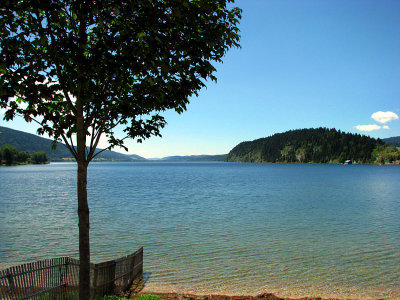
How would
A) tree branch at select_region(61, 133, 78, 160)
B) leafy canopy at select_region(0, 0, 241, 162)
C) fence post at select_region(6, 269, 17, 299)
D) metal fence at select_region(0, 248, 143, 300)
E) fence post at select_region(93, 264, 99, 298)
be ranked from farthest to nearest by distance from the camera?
fence post at select_region(93, 264, 99, 298) < metal fence at select_region(0, 248, 143, 300) < fence post at select_region(6, 269, 17, 299) < tree branch at select_region(61, 133, 78, 160) < leafy canopy at select_region(0, 0, 241, 162)

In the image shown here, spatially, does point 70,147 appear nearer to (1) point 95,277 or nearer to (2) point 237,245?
(1) point 95,277

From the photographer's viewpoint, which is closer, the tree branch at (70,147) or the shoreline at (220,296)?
the tree branch at (70,147)

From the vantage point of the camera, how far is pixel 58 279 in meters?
9.08

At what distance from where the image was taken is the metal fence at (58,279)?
7594mm

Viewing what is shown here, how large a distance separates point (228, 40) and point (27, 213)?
34.7 m

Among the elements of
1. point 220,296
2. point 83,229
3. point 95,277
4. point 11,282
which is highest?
point 83,229

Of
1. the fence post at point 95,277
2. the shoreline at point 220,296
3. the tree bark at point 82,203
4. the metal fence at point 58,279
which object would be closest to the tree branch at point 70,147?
the tree bark at point 82,203

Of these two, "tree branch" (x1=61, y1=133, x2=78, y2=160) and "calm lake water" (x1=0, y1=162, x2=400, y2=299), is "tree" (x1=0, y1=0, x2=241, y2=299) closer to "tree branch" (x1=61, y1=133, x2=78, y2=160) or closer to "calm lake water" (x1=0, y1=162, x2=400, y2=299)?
"tree branch" (x1=61, y1=133, x2=78, y2=160)

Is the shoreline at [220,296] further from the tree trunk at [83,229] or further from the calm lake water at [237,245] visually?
the tree trunk at [83,229]

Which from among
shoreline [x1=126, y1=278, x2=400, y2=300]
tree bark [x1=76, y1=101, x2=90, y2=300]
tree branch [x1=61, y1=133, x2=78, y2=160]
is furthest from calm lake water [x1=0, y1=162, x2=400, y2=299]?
tree branch [x1=61, y1=133, x2=78, y2=160]

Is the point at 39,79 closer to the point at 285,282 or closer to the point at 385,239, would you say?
the point at 285,282

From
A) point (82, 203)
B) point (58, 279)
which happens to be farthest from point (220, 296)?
point (82, 203)

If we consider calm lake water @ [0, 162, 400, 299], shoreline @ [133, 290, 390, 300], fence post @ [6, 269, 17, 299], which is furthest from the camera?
calm lake water @ [0, 162, 400, 299]

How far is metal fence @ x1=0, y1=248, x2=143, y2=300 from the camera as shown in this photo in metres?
7.59
